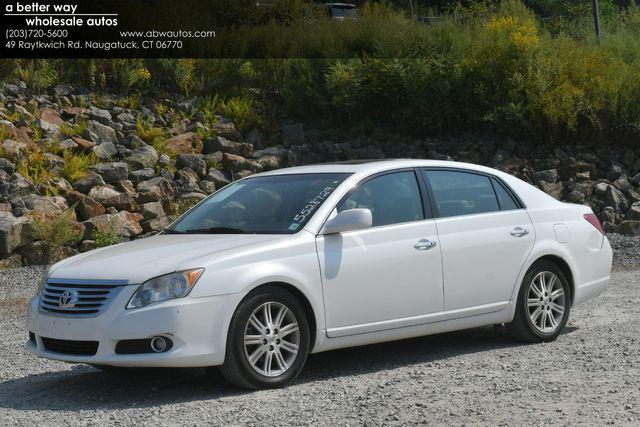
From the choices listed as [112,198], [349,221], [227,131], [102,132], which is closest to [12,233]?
[112,198]

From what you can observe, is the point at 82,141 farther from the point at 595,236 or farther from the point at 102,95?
the point at 595,236

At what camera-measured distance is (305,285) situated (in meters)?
7.10

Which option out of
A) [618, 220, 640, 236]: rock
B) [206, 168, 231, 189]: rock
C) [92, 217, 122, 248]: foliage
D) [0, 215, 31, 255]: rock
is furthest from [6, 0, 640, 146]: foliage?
[0, 215, 31, 255]: rock

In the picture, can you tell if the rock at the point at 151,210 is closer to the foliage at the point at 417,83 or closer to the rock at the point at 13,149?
the rock at the point at 13,149

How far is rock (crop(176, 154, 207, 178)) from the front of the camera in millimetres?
17438

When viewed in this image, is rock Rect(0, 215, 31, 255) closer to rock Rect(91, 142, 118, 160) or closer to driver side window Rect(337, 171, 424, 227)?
rock Rect(91, 142, 118, 160)

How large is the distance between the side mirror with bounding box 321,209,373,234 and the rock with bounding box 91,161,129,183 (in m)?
9.65

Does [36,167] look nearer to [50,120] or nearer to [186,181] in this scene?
[50,120]

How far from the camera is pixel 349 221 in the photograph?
7.28 meters

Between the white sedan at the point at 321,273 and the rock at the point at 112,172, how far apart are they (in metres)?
8.32

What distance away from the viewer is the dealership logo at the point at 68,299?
6871mm

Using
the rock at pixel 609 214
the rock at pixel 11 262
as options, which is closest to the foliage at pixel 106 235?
the rock at pixel 11 262

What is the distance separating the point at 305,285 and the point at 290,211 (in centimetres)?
75

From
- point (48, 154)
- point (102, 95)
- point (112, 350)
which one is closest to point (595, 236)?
point (112, 350)
